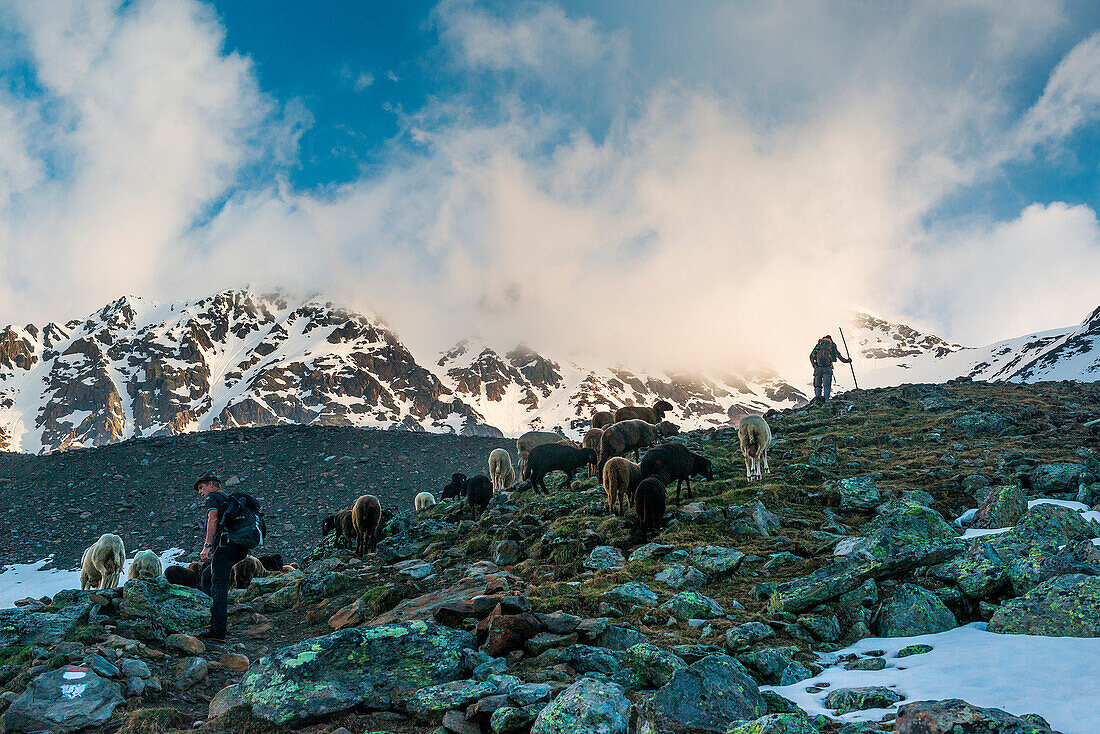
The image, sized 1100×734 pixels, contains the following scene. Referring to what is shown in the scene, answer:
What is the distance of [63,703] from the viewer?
5.64m

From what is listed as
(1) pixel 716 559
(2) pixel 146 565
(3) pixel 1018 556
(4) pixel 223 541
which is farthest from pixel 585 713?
(2) pixel 146 565

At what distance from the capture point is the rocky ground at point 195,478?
26.0 meters

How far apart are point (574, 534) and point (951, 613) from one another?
718 cm

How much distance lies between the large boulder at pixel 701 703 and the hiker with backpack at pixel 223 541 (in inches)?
266

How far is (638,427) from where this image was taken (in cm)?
1986

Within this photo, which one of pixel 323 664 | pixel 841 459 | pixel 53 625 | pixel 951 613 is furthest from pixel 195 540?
pixel 951 613

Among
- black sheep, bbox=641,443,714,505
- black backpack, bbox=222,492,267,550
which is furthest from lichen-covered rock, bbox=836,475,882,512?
black backpack, bbox=222,492,267,550

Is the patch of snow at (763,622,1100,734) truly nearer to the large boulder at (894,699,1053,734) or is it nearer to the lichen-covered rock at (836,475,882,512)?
the large boulder at (894,699,1053,734)

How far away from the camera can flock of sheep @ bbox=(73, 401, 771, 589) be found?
13.7 meters

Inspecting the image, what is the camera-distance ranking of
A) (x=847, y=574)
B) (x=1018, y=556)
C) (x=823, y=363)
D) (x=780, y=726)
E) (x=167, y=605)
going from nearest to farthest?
(x=780, y=726) → (x=1018, y=556) → (x=847, y=574) → (x=167, y=605) → (x=823, y=363)

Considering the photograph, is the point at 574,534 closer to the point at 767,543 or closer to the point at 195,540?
→ the point at 767,543

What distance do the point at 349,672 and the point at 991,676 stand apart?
5682mm

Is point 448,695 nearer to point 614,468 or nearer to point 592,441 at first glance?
point 614,468

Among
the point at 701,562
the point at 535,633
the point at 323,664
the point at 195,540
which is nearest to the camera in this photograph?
the point at 323,664
